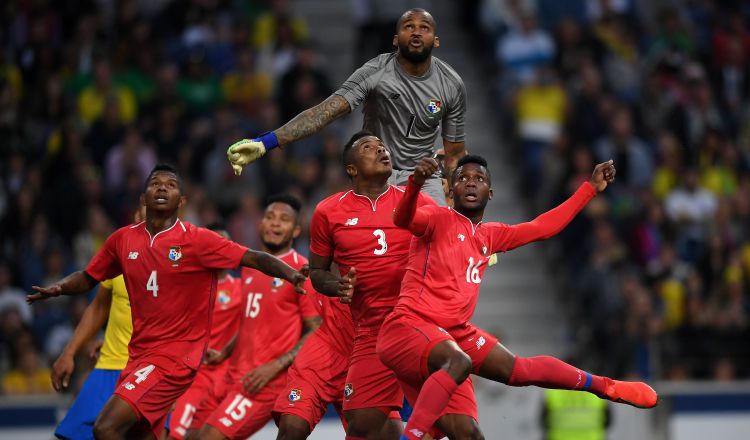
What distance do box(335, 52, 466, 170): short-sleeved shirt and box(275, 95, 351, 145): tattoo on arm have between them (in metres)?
0.09

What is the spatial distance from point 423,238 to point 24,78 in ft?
32.8

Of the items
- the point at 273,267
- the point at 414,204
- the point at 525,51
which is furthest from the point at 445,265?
the point at 525,51

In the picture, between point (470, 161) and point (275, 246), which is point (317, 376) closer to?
point (275, 246)

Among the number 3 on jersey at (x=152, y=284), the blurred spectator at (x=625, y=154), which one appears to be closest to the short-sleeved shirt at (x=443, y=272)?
the number 3 on jersey at (x=152, y=284)

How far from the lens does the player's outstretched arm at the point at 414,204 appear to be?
8664mm

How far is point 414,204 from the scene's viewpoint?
8914 millimetres

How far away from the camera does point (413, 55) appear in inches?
389

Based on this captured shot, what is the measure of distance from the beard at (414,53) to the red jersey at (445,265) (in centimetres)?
121

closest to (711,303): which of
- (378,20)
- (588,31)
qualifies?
(588,31)

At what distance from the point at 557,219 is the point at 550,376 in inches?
41.9

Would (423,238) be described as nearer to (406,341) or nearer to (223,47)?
(406,341)

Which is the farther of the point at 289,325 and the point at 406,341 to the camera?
the point at 289,325

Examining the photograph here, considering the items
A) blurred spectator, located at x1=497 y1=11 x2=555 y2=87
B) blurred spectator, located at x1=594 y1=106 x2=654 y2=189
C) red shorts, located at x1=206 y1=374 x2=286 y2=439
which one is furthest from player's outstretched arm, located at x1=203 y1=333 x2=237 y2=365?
blurred spectator, located at x1=497 y1=11 x2=555 y2=87

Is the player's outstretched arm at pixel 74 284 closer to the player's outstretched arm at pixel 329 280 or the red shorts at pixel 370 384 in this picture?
the player's outstretched arm at pixel 329 280
